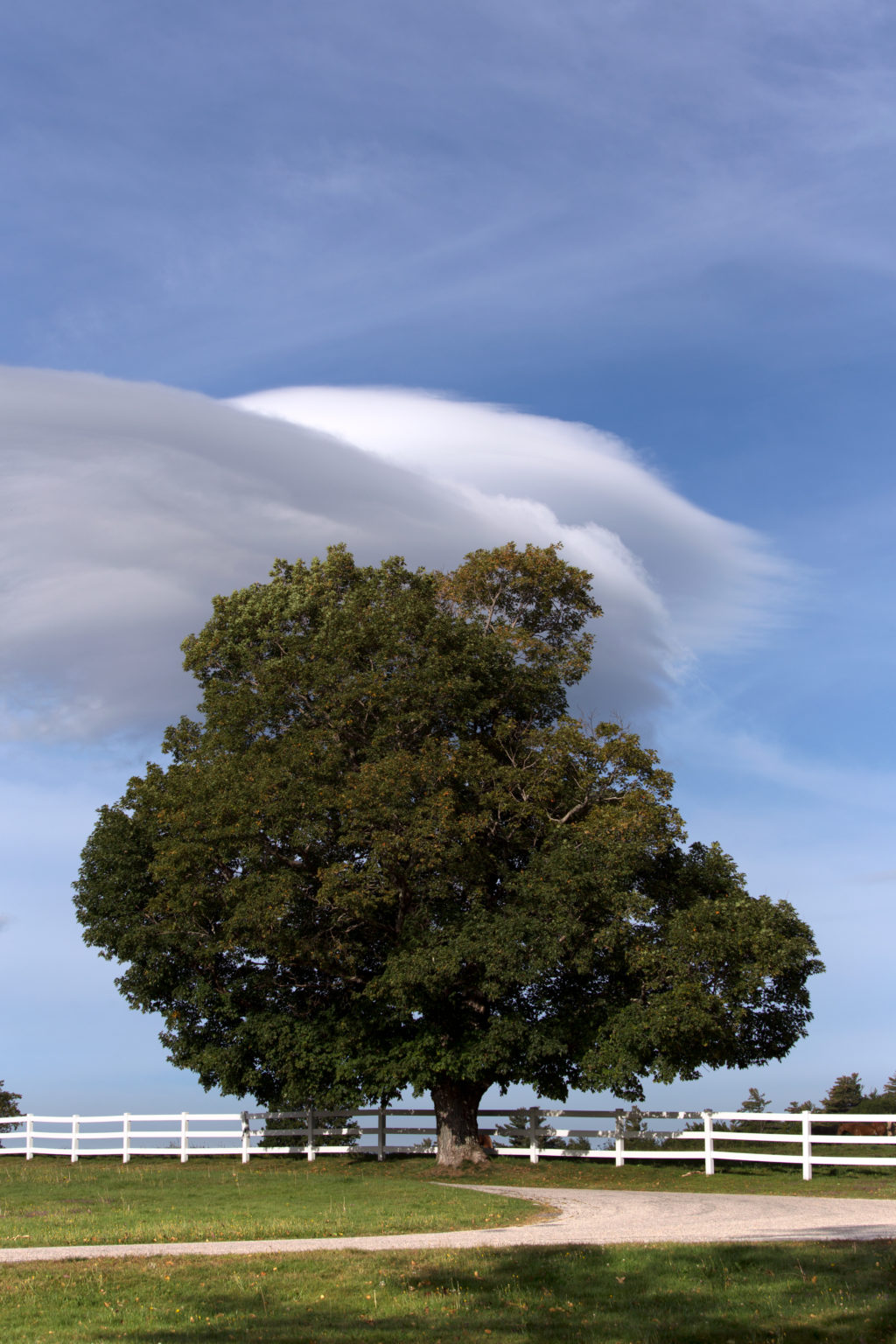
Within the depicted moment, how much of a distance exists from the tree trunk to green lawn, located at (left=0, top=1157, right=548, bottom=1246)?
615 millimetres

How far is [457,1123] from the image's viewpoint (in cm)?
2609

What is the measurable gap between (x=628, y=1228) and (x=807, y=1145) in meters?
9.34

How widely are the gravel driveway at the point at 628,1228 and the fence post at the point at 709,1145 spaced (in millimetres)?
3379

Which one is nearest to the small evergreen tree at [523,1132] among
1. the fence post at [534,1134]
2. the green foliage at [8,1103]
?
the fence post at [534,1134]

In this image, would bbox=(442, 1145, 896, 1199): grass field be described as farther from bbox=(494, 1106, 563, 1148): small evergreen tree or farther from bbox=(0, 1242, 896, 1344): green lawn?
bbox=(0, 1242, 896, 1344): green lawn

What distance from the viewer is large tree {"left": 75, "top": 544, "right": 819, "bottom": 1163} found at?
78.0ft

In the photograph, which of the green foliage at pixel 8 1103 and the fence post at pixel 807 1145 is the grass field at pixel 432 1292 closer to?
the fence post at pixel 807 1145

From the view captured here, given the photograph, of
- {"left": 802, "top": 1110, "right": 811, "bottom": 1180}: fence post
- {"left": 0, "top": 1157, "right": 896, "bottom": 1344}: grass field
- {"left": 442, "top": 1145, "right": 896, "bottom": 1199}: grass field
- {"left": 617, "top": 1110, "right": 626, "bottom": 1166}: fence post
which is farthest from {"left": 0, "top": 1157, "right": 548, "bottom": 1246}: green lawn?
{"left": 802, "top": 1110, "right": 811, "bottom": 1180}: fence post

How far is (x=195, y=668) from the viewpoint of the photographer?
1280 inches

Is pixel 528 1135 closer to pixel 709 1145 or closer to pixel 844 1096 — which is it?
pixel 709 1145

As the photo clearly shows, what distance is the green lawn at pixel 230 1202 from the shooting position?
1521cm

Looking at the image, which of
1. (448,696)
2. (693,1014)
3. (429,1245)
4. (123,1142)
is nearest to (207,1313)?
(429,1245)

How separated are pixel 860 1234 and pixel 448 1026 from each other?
12060 mm

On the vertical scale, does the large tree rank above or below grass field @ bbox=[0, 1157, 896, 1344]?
above
